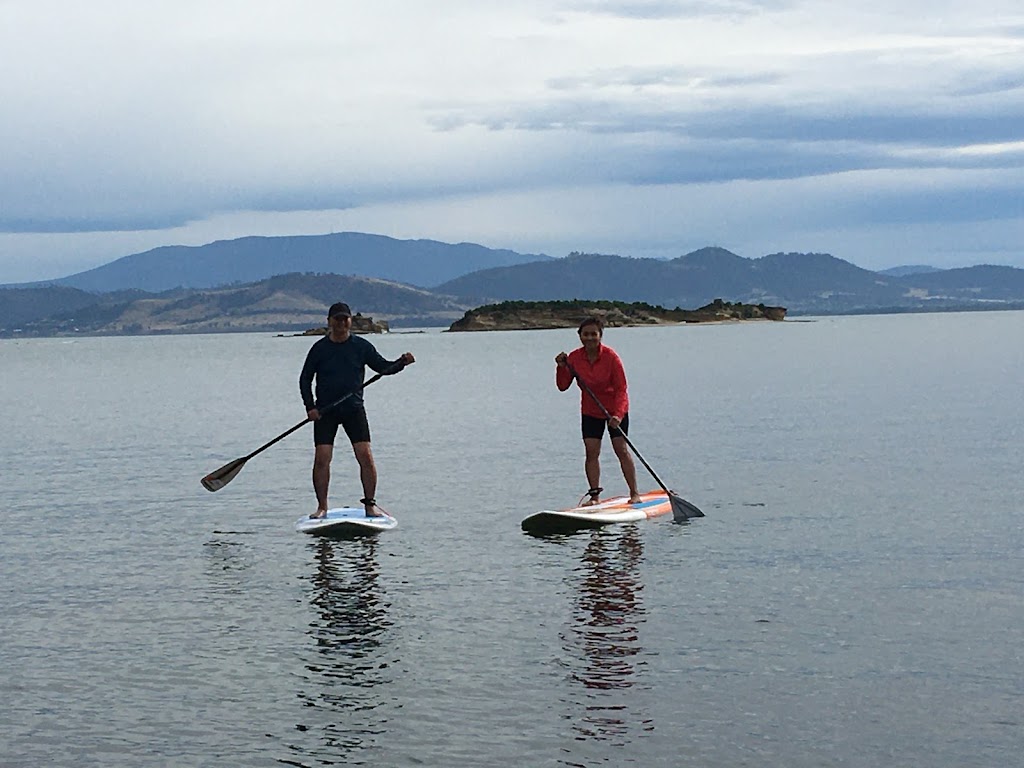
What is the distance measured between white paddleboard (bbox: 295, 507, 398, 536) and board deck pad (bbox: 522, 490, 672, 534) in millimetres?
1887

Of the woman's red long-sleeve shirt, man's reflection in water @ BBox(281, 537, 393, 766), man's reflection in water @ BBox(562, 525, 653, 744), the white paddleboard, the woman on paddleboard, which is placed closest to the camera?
man's reflection in water @ BBox(281, 537, 393, 766)

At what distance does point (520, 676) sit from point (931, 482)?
45.0 ft

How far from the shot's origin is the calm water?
10359mm

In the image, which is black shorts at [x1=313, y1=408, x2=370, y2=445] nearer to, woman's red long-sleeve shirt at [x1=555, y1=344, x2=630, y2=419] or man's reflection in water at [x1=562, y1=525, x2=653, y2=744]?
woman's red long-sleeve shirt at [x1=555, y1=344, x2=630, y2=419]

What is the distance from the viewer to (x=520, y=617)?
13953 mm

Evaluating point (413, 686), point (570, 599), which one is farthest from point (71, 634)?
point (570, 599)

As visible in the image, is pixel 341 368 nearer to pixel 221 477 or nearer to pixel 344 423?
pixel 344 423

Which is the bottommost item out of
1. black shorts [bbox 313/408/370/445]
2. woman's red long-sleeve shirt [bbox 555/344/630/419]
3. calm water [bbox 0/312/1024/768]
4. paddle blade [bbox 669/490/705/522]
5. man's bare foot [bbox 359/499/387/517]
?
calm water [bbox 0/312/1024/768]

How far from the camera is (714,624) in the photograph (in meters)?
13.5

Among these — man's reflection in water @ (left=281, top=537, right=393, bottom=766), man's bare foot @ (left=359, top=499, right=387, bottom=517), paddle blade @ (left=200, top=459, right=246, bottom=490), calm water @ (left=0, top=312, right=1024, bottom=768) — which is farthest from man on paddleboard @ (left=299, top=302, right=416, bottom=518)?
paddle blade @ (left=200, top=459, right=246, bottom=490)

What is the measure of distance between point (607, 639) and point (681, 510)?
727cm

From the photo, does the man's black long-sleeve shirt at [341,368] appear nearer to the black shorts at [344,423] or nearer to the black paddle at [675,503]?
the black shorts at [344,423]

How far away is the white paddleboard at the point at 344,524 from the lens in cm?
1902

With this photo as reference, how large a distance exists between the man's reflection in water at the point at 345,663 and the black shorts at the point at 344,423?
6.10 feet
